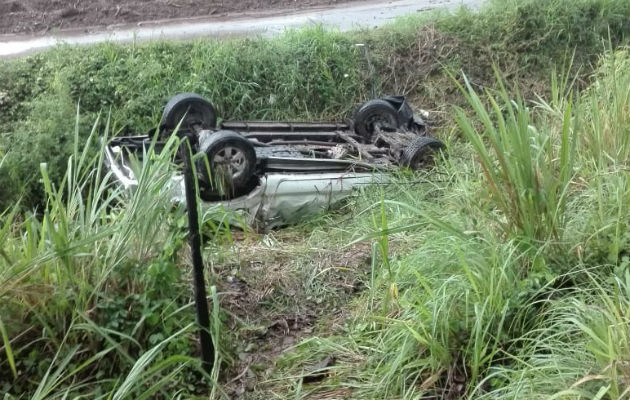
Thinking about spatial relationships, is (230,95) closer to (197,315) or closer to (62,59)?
(62,59)

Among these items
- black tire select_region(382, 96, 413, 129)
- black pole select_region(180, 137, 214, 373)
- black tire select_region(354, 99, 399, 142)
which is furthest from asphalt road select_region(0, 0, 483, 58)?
black pole select_region(180, 137, 214, 373)

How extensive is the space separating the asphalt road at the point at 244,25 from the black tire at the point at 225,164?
3.91 m

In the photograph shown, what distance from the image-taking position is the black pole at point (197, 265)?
11.3 feet

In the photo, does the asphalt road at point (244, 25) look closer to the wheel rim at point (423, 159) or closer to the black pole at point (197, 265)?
the wheel rim at point (423, 159)

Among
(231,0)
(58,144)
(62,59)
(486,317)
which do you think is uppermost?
(231,0)

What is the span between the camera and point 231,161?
629cm

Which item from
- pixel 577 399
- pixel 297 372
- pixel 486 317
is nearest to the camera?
pixel 577 399

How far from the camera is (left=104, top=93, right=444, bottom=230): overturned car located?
6.25 meters

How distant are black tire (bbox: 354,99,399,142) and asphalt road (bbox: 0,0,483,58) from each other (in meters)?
2.49

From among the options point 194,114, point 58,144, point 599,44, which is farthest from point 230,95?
point 599,44

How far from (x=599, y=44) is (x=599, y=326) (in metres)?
7.09

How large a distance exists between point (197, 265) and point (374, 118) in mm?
4474

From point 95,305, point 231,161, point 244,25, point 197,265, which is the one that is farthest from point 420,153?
point 244,25

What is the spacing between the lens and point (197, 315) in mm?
3635
